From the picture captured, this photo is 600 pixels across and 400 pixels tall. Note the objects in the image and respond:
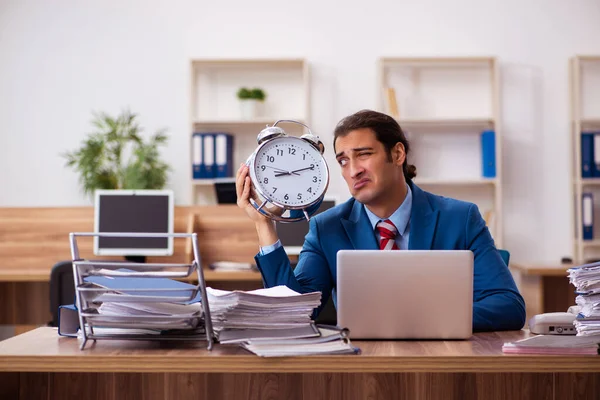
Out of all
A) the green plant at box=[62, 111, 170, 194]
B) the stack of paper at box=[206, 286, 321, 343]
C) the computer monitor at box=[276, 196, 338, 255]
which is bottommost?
the stack of paper at box=[206, 286, 321, 343]

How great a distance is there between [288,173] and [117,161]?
12.5 feet

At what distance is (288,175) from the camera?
1.55m

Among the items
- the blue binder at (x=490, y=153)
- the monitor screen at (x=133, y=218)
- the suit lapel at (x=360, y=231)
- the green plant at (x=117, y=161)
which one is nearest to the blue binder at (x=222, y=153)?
the green plant at (x=117, y=161)

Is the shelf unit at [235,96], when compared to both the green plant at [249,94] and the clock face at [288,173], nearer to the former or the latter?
the green plant at [249,94]

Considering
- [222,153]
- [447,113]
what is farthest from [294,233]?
[447,113]

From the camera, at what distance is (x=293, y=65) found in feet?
18.0

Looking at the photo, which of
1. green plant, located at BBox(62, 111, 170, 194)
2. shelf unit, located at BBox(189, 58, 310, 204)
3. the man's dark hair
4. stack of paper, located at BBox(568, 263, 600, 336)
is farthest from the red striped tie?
shelf unit, located at BBox(189, 58, 310, 204)

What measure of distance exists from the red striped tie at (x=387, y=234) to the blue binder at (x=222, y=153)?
3.28 meters

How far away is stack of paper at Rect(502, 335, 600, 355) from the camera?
1267mm

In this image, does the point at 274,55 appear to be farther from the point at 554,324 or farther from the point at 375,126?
the point at 554,324

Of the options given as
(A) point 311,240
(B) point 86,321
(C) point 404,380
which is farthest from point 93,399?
(A) point 311,240

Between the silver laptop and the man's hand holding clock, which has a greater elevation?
the man's hand holding clock

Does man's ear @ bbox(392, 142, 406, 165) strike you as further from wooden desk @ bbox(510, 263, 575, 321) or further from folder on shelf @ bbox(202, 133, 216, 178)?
folder on shelf @ bbox(202, 133, 216, 178)

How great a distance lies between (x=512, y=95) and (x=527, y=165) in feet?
1.63
